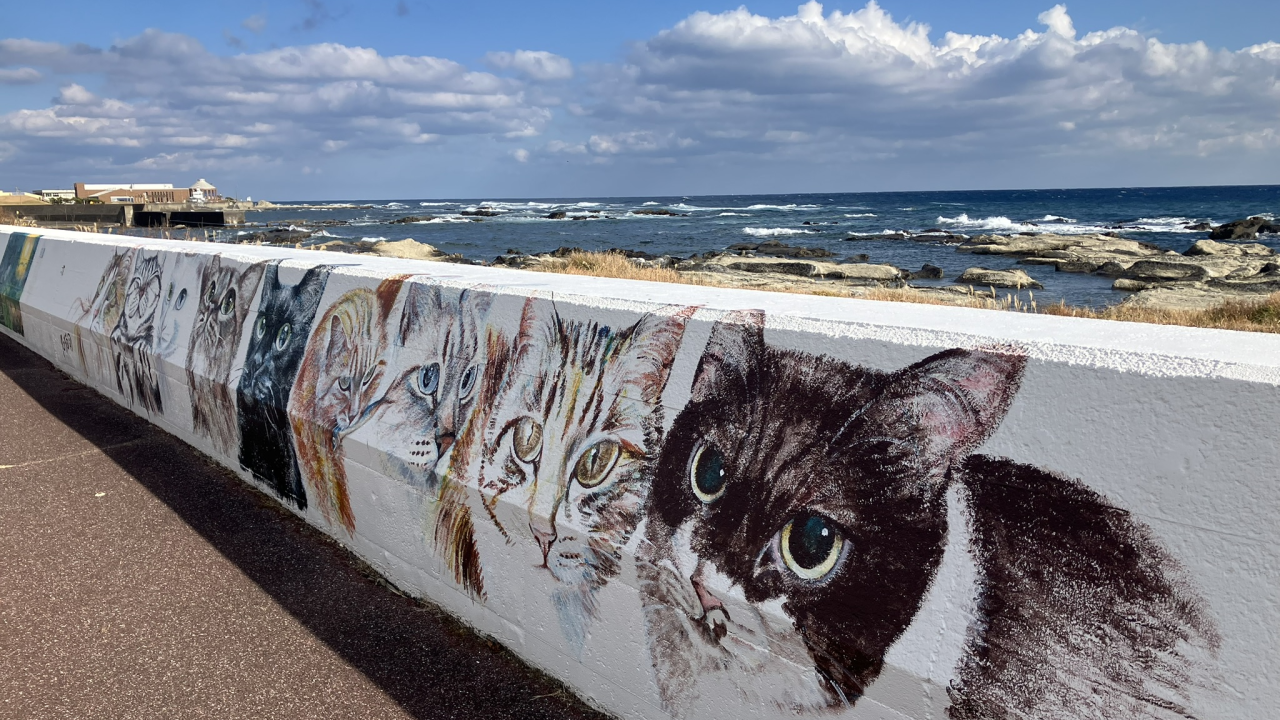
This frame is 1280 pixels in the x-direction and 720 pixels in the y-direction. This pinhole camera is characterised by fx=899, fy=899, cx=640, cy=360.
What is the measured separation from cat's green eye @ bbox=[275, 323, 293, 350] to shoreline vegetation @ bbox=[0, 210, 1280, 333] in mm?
7637

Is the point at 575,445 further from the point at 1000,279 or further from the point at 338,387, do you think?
the point at 1000,279

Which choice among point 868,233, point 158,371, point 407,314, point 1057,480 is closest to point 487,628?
point 407,314

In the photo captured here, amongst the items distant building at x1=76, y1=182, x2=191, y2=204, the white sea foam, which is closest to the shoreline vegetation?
the white sea foam

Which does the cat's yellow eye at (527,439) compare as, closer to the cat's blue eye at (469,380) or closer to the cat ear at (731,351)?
the cat's blue eye at (469,380)

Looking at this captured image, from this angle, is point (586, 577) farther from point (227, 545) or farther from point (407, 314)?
point (227, 545)

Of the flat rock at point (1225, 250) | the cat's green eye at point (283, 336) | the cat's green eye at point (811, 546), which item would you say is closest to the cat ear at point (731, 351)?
the cat's green eye at point (811, 546)

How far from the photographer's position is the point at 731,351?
2850 millimetres

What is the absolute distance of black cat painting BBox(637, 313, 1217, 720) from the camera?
1918 mm

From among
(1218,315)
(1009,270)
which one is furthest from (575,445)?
(1009,270)

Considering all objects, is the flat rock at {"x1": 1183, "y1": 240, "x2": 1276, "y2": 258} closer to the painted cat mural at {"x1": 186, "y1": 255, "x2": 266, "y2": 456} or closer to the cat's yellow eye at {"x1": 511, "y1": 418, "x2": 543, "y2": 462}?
the painted cat mural at {"x1": 186, "y1": 255, "x2": 266, "y2": 456}

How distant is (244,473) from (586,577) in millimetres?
3253

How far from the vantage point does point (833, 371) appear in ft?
8.41

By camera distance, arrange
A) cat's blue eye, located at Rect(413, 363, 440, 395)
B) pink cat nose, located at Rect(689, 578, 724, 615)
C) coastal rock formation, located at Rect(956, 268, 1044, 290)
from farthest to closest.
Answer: coastal rock formation, located at Rect(956, 268, 1044, 290) → cat's blue eye, located at Rect(413, 363, 440, 395) → pink cat nose, located at Rect(689, 578, 724, 615)

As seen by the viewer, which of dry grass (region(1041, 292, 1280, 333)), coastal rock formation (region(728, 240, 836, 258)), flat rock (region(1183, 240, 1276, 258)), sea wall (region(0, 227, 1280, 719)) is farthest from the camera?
coastal rock formation (region(728, 240, 836, 258))
